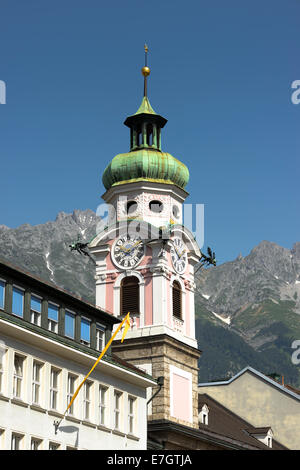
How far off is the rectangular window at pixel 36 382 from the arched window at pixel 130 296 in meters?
22.9

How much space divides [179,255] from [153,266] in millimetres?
2780

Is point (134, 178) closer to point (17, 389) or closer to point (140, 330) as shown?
point (140, 330)

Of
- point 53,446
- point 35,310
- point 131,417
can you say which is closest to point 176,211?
point 131,417

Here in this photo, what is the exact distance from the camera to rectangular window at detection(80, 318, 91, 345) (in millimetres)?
49500

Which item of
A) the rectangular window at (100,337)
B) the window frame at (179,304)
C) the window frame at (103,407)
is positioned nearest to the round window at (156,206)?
the window frame at (179,304)

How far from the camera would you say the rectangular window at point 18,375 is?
42250 mm

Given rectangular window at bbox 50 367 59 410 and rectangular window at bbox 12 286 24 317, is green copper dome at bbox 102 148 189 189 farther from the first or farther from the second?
rectangular window at bbox 50 367 59 410

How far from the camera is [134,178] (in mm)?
71688

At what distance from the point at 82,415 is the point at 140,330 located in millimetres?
19254

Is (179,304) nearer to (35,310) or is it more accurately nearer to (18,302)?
(35,310)

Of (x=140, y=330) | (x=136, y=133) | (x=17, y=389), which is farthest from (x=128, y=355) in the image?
(x=17, y=389)

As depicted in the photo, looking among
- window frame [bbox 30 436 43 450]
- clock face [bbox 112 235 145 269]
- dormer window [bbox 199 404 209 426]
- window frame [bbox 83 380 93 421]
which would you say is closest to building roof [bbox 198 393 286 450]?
dormer window [bbox 199 404 209 426]

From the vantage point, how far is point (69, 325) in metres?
48.4

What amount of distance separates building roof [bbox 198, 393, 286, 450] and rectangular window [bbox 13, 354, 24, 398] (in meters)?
27.2
